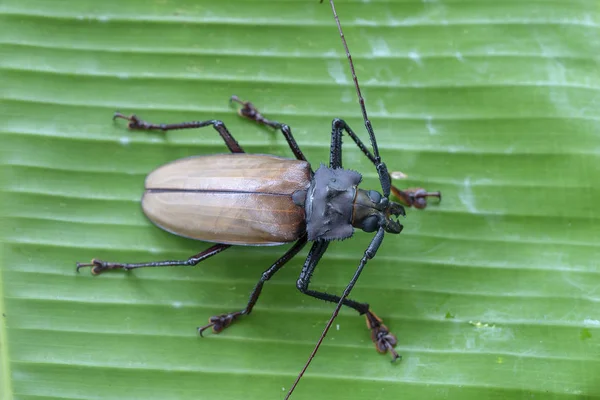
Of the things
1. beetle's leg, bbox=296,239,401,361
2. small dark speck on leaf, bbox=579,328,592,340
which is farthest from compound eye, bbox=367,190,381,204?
small dark speck on leaf, bbox=579,328,592,340

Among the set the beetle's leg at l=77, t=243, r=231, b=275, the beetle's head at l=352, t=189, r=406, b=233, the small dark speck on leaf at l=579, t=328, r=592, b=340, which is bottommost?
the small dark speck on leaf at l=579, t=328, r=592, b=340

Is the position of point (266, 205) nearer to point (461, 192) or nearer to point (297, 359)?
point (297, 359)

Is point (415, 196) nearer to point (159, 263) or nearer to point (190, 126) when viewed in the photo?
point (190, 126)

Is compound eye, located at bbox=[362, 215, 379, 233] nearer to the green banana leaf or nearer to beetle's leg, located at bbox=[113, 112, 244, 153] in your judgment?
the green banana leaf

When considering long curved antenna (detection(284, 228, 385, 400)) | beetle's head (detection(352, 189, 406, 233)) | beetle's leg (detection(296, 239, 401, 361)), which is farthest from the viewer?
beetle's leg (detection(296, 239, 401, 361))

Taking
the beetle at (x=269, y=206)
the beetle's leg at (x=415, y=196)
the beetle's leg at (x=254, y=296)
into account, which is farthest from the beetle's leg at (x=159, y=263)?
the beetle's leg at (x=415, y=196)

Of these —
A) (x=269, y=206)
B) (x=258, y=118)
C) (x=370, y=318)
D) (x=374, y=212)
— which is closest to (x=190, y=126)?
(x=258, y=118)

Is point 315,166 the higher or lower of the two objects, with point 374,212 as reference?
higher

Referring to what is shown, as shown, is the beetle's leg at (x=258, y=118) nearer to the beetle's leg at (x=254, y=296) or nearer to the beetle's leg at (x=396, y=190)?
the beetle's leg at (x=396, y=190)
